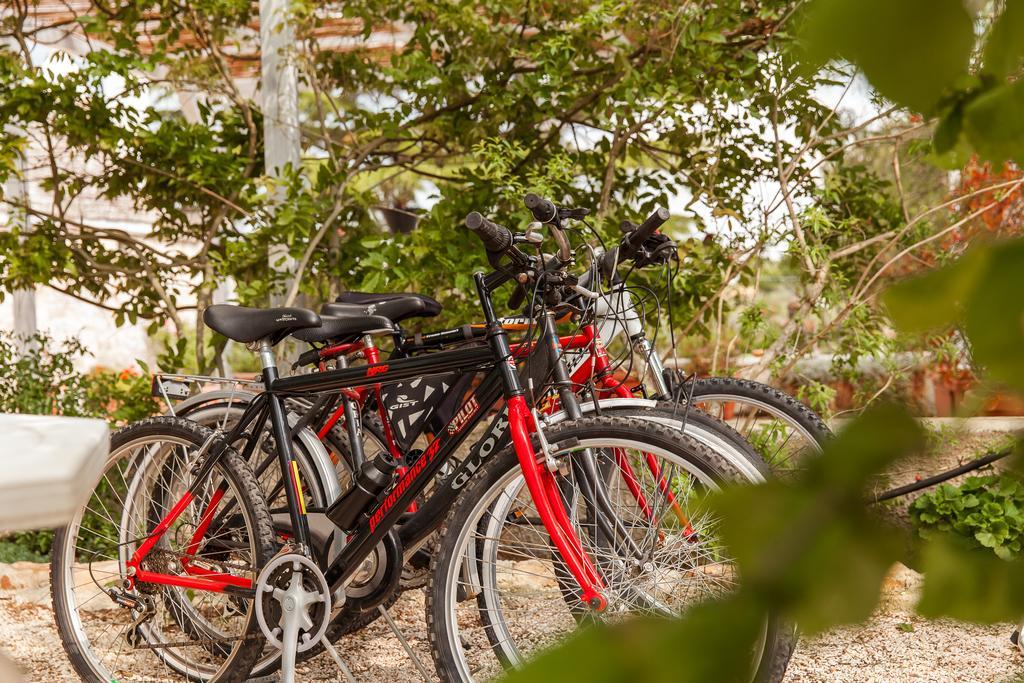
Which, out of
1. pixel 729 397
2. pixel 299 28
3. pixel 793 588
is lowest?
pixel 729 397

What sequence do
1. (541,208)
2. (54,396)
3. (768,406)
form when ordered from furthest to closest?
(54,396) → (768,406) → (541,208)

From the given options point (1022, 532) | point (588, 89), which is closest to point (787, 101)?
point (588, 89)

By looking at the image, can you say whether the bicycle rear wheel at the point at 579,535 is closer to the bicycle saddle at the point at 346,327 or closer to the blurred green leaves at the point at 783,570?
the bicycle saddle at the point at 346,327

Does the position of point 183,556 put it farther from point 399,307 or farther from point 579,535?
point 579,535

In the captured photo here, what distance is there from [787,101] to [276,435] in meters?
2.33

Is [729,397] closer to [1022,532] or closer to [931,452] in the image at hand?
Answer: [1022,532]

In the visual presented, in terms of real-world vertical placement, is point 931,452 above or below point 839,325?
above

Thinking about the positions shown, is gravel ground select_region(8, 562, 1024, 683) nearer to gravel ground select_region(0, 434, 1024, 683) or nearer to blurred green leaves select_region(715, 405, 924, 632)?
gravel ground select_region(0, 434, 1024, 683)

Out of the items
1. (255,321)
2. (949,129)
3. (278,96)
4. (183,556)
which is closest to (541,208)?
(255,321)

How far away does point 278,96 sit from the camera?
12.5ft

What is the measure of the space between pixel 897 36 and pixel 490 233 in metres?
1.80

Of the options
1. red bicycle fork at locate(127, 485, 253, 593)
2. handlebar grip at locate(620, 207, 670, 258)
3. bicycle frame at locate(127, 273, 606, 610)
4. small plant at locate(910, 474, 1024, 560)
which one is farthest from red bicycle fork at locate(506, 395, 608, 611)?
small plant at locate(910, 474, 1024, 560)

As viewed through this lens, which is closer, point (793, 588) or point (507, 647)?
point (793, 588)

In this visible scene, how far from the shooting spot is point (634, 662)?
0.16 meters
